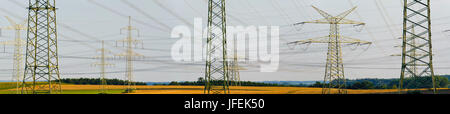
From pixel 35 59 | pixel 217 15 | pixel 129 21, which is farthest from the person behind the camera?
pixel 129 21

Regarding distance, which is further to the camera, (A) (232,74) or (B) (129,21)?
(A) (232,74)

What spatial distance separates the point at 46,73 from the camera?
2644 centimetres
